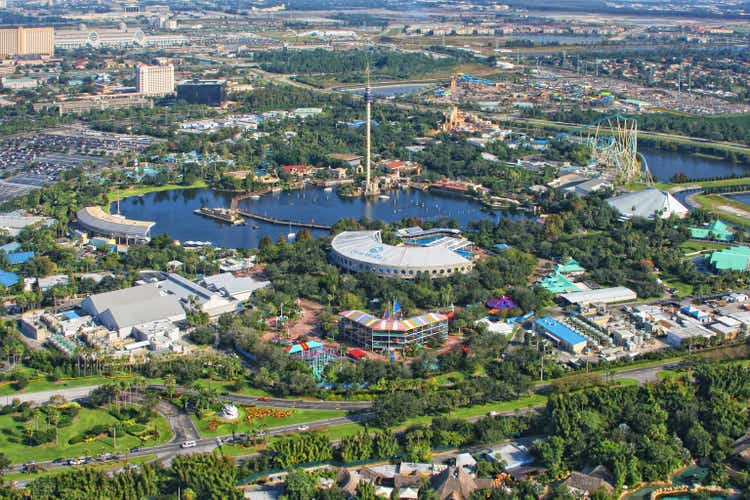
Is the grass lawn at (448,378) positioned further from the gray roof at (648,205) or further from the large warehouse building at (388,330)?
the gray roof at (648,205)

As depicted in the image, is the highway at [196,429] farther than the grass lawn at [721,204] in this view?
No

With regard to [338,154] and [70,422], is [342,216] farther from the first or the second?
[70,422]

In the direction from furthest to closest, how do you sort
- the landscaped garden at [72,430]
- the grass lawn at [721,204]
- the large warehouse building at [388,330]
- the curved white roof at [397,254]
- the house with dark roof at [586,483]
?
1. the grass lawn at [721,204]
2. the curved white roof at [397,254]
3. the large warehouse building at [388,330]
4. the landscaped garden at [72,430]
5. the house with dark roof at [586,483]

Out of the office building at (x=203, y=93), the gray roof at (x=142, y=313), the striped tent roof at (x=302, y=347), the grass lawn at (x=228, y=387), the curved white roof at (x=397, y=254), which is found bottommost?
the grass lawn at (x=228, y=387)

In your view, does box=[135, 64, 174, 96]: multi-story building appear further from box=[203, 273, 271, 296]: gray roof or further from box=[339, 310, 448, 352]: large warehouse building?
box=[339, 310, 448, 352]: large warehouse building

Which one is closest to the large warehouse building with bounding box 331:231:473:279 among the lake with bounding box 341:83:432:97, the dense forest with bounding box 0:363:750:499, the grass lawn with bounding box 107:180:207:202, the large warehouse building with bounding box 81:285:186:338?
the large warehouse building with bounding box 81:285:186:338

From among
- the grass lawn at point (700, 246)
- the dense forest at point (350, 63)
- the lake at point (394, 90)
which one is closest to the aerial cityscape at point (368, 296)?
the grass lawn at point (700, 246)

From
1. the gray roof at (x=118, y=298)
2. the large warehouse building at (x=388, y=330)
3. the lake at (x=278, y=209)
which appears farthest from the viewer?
the lake at (x=278, y=209)

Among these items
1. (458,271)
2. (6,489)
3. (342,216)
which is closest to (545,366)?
(458,271)
